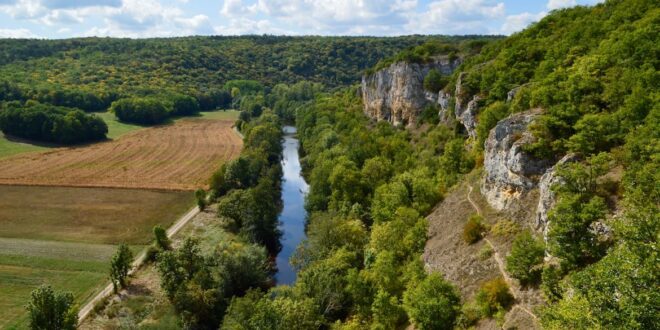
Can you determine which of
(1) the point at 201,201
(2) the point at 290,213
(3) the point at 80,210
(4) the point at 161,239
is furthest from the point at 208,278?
(3) the point at 80,210

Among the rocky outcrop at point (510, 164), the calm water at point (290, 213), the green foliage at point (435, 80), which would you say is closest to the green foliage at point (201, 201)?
the calm water at point (290, 213)

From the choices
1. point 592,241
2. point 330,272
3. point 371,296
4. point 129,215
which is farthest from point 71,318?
point 592,241

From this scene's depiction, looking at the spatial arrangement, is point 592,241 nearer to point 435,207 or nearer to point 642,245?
point 642,245

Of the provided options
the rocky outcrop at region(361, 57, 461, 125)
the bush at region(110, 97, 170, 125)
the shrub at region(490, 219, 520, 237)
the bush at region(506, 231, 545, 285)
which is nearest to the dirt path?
the shrub at region(490, 219, 520, 237)

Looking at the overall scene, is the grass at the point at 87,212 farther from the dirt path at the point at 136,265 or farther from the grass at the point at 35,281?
the grass at the point at 35,281

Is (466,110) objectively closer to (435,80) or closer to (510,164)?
(510,164)

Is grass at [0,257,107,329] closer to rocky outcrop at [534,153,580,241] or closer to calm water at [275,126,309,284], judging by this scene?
calm water at [275,126,309,284]
